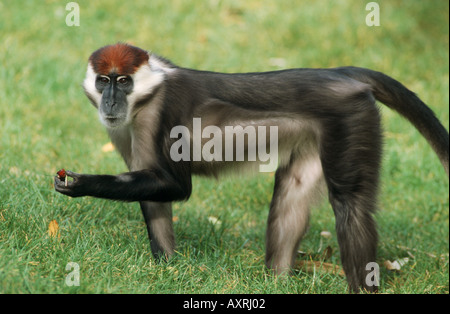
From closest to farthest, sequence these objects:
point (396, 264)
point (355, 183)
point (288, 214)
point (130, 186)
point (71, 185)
Answer: 1. point (71, 185)
2. point (130, 186)
3. point (355, 183)
4. point (288, 214)
5. point (396, 264)

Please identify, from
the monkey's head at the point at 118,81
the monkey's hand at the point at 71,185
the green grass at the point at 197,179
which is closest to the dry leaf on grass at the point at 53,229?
the green grass at the point at 197,179

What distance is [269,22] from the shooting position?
7.54 meters

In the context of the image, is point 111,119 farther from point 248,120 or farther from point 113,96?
point 248,120

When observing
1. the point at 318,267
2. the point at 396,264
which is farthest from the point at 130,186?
the point at 396,264

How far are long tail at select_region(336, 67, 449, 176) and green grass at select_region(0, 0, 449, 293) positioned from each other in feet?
1.82

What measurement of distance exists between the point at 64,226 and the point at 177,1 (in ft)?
15.3

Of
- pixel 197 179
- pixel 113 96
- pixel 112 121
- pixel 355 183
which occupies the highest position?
pixel 113 96

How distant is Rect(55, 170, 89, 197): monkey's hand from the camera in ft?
10.4

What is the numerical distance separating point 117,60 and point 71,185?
694mm

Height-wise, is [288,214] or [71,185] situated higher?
[71,185]

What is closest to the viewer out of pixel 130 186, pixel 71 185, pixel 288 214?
pixel 71 185

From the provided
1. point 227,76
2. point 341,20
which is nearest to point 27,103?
point 227,76

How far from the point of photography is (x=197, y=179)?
17.3 ft
